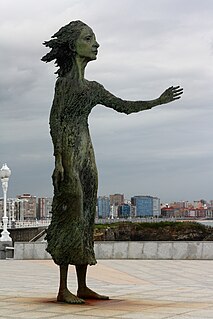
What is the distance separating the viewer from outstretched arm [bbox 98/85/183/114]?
258 inches

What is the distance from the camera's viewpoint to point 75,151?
6566mm

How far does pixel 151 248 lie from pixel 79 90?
9.07m

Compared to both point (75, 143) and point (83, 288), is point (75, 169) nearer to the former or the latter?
point (75, 143)

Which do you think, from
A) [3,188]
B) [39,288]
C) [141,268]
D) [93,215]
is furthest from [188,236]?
[93,215]

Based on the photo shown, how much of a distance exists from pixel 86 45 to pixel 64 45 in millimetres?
235

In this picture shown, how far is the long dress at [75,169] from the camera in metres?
6.52

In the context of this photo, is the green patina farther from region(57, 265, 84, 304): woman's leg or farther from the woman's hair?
region(57, 265, 84, 304): woman's leg

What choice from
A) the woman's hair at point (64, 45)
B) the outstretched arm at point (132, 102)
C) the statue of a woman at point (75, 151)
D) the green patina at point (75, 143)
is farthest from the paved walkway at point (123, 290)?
the woman's hair at point (64, 45)

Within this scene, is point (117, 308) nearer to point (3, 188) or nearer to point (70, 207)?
point (70, 207)

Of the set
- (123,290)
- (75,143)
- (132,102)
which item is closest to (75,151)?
(75,143)

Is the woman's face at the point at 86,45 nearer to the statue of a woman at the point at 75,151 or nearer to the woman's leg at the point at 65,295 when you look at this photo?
the statue of a woman at the point at 75,151

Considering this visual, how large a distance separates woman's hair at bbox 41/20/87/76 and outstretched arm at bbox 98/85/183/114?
19.2 inches

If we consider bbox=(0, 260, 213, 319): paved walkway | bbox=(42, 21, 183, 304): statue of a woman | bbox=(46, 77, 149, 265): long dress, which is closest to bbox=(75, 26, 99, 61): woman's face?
bbox=(42, 21, 183, 304): statue of a woman

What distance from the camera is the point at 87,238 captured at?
21.8 feet
